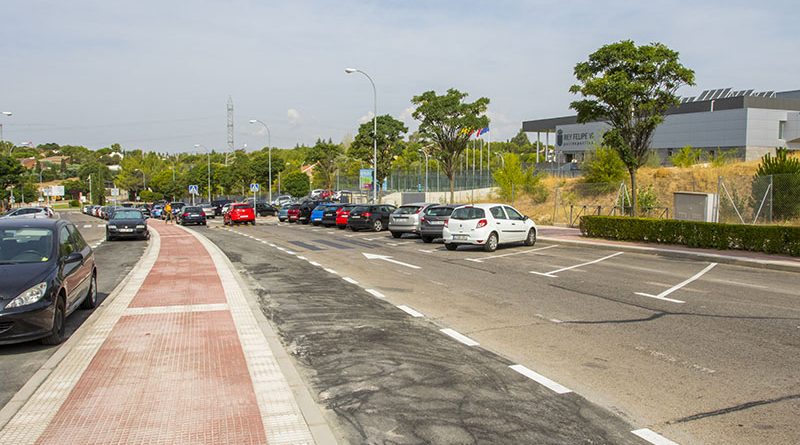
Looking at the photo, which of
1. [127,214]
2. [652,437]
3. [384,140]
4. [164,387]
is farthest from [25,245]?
[384,140]

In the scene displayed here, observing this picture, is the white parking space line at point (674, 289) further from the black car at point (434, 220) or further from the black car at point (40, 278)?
the black car at point (434, 220)

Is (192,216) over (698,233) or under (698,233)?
under

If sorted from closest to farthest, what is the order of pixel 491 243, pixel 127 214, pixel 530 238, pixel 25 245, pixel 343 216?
pixel 25 245 → pixel 491 243 → pixel 530 238 → pixel 127 214 → pixel 343 216

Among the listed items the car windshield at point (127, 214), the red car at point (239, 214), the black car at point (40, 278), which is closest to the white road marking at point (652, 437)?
the black car at point (40, 278)

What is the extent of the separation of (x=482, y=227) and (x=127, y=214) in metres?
17.3

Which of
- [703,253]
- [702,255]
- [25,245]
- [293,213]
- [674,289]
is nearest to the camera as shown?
[25,245]

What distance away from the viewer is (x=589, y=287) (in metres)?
12.4

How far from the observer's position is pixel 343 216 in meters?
34.8

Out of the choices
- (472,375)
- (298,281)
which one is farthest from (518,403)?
(298,281)

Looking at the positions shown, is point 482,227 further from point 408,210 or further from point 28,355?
point 28,355

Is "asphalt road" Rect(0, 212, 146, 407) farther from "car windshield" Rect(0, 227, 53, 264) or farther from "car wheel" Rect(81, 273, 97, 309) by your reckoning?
"car windshield" Rect(0, 227, 53, 264)

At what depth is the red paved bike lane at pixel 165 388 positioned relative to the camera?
14.9 feet

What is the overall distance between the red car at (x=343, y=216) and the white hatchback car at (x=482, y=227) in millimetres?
14354

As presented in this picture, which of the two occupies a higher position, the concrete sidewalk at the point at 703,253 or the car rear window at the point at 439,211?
the car rear window at the point at 439,211
